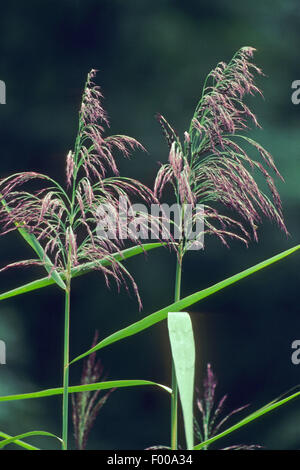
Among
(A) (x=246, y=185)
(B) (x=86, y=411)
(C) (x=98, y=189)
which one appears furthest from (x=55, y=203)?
(B) (x=86, y=411)

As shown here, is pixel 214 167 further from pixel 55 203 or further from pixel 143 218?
pixel 55 203

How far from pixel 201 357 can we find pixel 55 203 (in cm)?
106

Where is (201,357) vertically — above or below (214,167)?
below

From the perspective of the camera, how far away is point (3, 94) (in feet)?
7.36

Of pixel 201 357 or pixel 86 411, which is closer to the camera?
pixel 86 411

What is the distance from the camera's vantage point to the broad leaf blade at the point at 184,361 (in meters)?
1.34

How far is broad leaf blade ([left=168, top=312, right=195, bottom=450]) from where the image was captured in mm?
1336

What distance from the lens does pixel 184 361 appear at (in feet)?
4.60

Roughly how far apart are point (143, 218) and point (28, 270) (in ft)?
3.19
